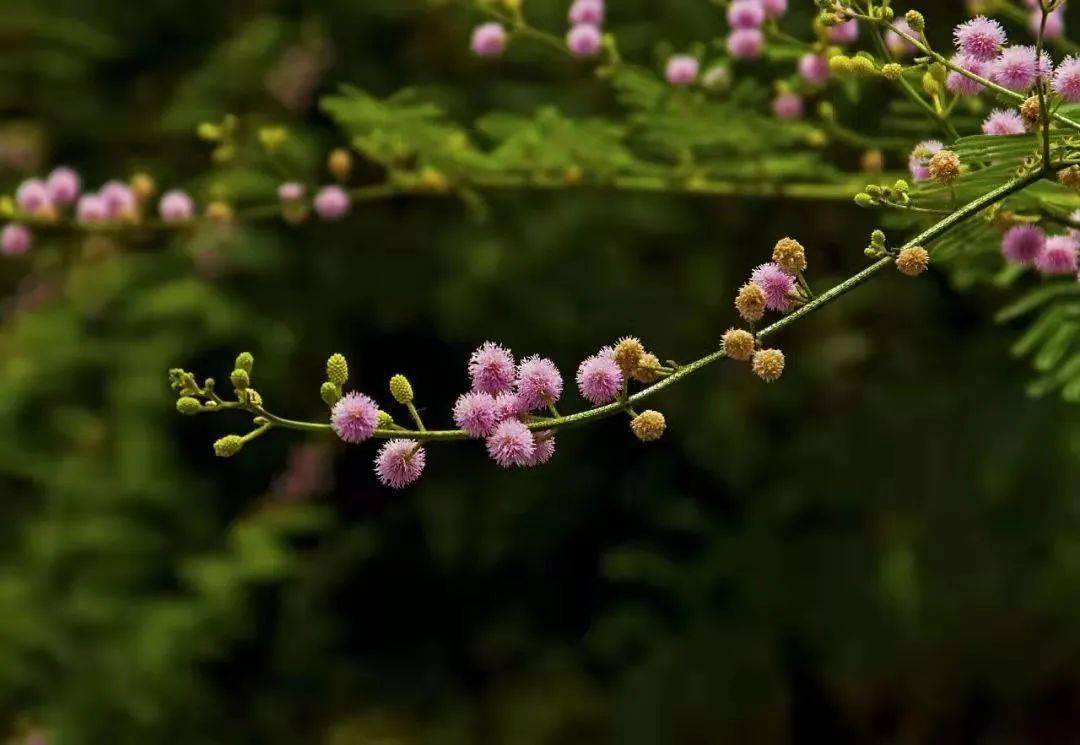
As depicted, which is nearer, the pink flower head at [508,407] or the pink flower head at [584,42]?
the pink flower head at [508,407]

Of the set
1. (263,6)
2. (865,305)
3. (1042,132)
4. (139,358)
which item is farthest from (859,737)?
(1042,132)

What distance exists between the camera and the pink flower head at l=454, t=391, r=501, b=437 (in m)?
0.70

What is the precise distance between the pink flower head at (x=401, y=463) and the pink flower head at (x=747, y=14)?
71 cm

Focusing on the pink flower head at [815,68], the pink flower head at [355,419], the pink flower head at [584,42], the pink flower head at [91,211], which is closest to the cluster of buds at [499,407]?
the pink flower head at [355,419]

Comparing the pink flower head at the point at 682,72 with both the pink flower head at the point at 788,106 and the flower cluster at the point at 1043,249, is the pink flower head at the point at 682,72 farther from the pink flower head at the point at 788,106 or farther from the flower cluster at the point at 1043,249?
the flower cluster at the point at 1043,249

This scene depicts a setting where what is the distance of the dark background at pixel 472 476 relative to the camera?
257cm

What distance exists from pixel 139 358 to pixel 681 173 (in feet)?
5.27

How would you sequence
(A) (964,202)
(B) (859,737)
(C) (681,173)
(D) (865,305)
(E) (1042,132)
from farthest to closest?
(B) (859,737)
(D) (865,305)
(C) (681,173)
(A) (964,202)
(E) (1042,132)

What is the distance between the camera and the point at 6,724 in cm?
300

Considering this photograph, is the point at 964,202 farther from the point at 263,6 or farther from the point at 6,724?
the point at 6,724

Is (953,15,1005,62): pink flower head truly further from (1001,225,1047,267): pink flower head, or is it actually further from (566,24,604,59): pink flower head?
(566,24,604,59): pink flower head

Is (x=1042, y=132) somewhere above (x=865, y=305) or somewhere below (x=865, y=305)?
above

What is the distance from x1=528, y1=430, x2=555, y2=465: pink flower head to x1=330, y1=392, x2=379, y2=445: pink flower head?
83 millimetres

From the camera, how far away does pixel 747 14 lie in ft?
4.22
